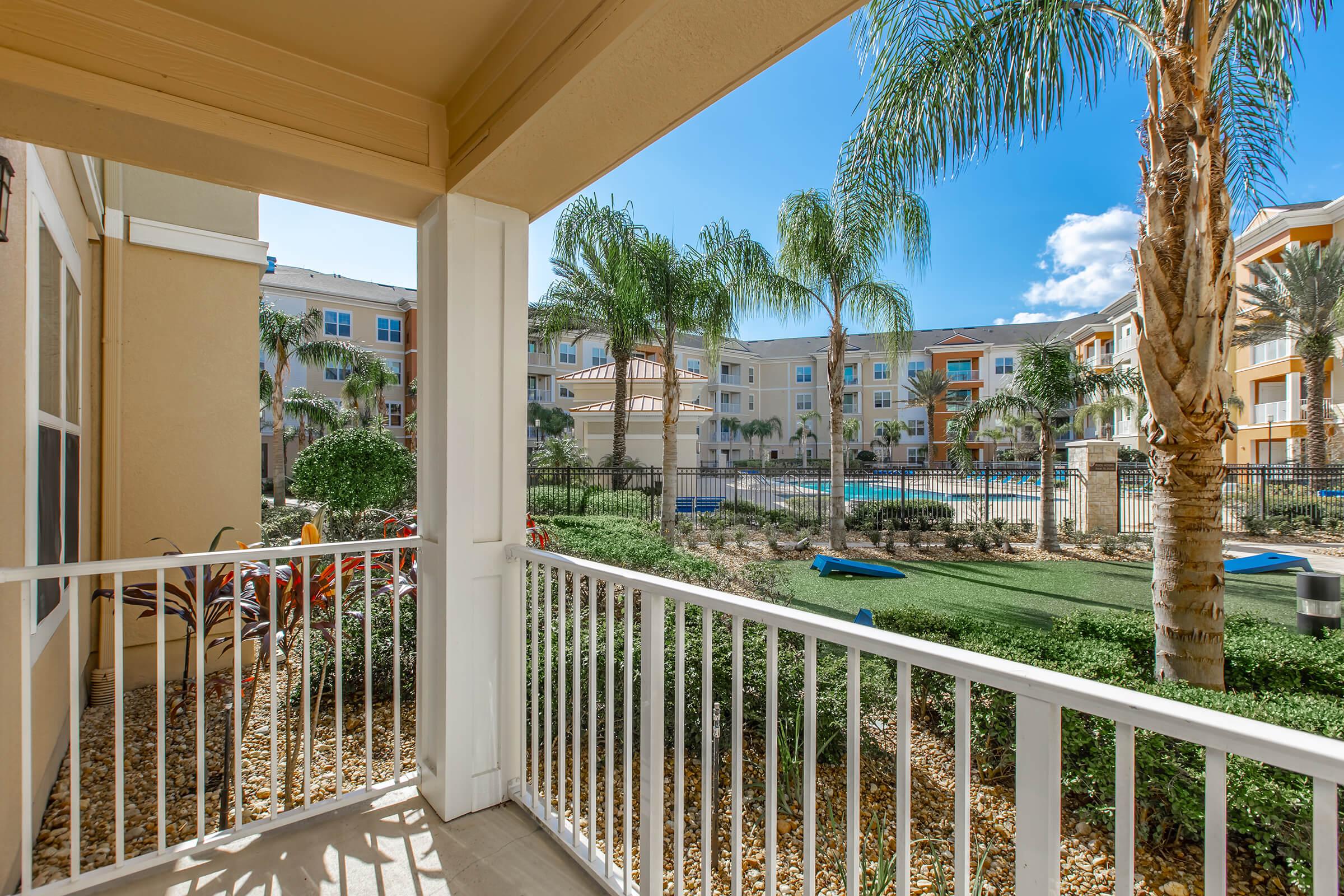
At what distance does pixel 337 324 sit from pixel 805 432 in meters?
25.6

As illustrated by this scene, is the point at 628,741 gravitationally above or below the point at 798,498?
above

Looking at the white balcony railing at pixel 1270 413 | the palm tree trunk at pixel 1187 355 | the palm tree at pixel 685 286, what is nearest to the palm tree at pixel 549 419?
the palm tree at pixel 685 286

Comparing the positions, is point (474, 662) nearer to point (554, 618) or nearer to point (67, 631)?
point (554, 618)

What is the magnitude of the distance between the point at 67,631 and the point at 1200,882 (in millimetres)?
5135

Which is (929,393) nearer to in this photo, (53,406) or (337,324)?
(337,324)

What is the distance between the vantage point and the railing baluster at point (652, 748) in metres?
1.68

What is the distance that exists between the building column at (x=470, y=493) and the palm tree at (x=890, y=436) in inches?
1388

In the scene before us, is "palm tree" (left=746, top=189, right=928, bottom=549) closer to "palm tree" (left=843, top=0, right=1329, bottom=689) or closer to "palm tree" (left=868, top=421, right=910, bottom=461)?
"palm tree" (left=843, top=0, right=1329, bottom=689)

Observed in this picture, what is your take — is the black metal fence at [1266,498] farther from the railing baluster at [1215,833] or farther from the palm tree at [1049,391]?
the railing baluster at [1215,833]

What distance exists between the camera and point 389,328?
83.6ft

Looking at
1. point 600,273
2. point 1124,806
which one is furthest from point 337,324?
point 1124,806

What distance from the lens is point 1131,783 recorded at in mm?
815

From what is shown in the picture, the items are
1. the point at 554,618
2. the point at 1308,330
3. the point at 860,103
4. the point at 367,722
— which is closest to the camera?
the point at 367,722

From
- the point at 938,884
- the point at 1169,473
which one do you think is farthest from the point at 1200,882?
the point at 1169,473
